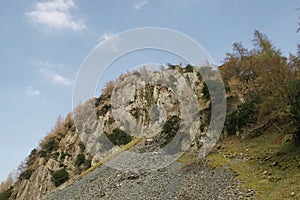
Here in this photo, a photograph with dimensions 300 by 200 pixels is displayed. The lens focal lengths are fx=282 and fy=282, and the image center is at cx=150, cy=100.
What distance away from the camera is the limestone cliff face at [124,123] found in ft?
104

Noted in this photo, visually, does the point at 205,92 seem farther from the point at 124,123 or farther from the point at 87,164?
the point at 87,164

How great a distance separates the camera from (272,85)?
17.4 m

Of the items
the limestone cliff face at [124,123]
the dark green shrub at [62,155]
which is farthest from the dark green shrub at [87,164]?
the dark green shrub at [62,155]

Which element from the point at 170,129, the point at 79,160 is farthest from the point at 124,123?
the point at 170,129

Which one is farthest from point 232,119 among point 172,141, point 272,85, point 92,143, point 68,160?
point 68,160

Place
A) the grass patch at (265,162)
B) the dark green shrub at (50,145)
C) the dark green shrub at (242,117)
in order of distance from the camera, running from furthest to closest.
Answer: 1. the dark green shrub at (50,145)
2. the dark green shrub at (242,117)
3. the grass patch at (265,162)

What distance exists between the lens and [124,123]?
155 feet

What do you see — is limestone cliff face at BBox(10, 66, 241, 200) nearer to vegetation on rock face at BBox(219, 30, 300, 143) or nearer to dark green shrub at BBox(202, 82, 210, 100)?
dark green shrub at BBox(202, 82, 210, 100)

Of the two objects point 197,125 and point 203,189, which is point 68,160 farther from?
point 203,189

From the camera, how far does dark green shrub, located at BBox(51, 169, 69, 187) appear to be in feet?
130

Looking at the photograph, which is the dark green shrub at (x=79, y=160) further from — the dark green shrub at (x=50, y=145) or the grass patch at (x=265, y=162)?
the grass patch at (x=265, y=162)

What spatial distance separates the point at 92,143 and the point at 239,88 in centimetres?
2535

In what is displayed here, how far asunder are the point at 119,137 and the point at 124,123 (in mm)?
6084

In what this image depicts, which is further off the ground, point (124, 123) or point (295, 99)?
point (124, 123)
